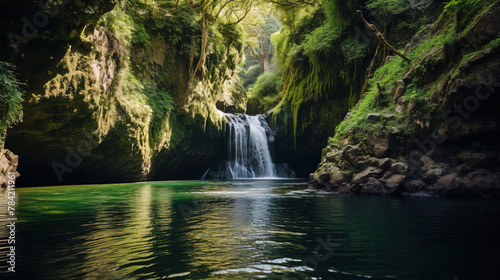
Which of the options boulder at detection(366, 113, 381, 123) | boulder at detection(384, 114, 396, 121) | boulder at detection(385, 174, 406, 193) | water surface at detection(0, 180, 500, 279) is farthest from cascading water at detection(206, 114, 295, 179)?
water surface at detection(0, 180, 500, 279)

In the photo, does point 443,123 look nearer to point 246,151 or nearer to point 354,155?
point 354,155

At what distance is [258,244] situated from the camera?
12.4ft

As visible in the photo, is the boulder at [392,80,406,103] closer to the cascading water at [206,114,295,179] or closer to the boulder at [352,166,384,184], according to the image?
the boulder at [352,166,384,184]

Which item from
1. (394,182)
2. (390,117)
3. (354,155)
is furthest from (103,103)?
(394,182)

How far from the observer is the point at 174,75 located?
17.9 metres

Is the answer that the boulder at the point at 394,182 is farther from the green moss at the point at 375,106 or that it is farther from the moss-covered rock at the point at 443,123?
the green moss at the point at 375,106

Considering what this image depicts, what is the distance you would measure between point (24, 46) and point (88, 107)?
3375 mm

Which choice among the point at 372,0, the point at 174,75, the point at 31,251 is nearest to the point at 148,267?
the point at 31,251

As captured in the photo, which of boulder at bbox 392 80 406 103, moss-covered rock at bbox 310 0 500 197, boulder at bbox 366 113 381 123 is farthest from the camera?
boulder at bbox 392 80 406 103

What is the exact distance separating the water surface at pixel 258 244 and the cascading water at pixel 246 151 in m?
16.7

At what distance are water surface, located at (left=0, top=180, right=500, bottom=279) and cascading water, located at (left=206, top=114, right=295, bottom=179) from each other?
54.6 feet

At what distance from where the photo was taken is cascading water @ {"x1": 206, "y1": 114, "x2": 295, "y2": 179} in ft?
75.6

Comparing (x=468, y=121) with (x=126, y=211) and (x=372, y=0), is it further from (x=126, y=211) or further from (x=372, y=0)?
(x=372, y=0)

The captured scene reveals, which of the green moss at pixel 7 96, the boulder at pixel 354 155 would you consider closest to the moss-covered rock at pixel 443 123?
the boulder at pixel 354 155
